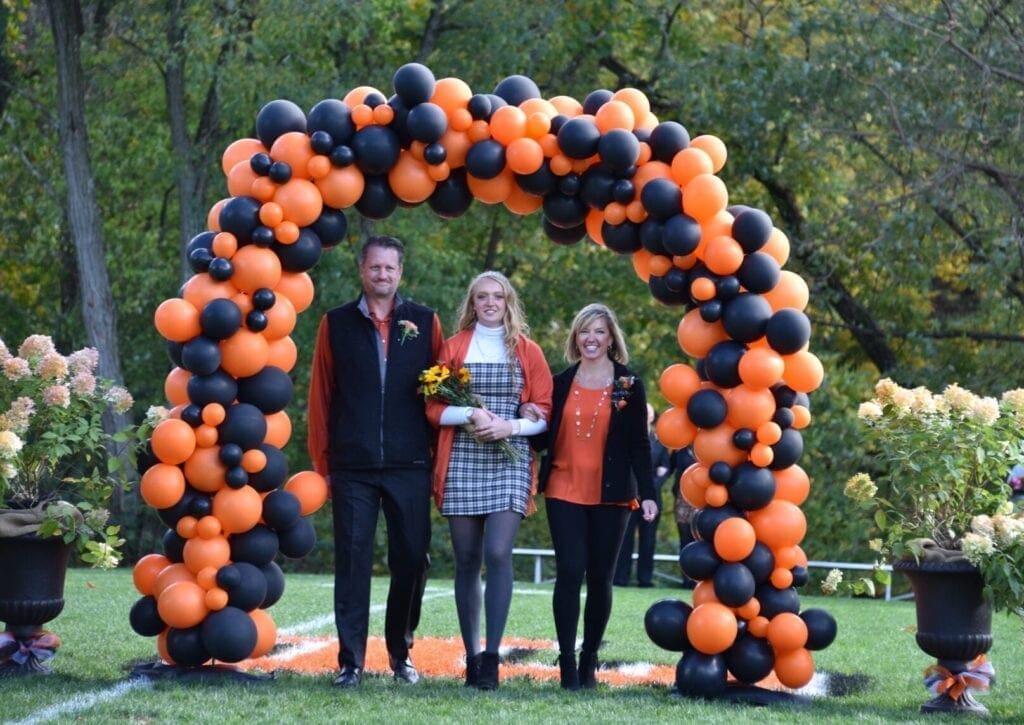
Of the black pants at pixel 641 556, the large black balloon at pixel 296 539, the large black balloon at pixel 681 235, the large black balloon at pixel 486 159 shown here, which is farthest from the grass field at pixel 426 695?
the black pants at pixel 641 556

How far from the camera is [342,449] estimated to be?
7.09 metres

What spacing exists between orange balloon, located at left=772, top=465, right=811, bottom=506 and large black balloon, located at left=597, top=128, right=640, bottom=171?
5.41ft

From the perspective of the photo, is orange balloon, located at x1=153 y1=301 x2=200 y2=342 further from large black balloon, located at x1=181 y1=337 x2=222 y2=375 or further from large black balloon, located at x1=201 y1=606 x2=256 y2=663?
large black balloon, located at x1=201 y1=606 x2=256 y2=663

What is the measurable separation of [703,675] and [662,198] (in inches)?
87.7

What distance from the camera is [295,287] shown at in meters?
7.18

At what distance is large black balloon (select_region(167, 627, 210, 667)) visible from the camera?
22.2 feet

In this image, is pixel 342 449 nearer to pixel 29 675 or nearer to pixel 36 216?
pixel 29 675

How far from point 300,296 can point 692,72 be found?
528 inches

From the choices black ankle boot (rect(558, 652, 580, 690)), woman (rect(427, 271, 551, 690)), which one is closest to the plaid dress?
woman (rect(427, 271, 551, 690))

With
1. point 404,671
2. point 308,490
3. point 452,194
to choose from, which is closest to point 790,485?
point 404,671

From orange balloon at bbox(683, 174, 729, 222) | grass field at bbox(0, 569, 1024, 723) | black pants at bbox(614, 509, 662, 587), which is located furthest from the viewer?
black pants at bbox(614, 509, 662, 587)

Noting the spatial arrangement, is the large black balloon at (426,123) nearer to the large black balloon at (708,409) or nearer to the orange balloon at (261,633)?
the large black balloon at (708,409)

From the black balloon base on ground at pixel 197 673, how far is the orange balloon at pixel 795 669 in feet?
7.85

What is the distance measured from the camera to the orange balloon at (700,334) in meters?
7.03
